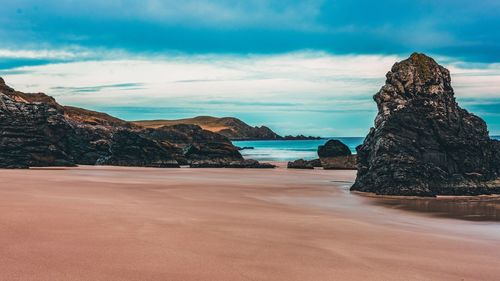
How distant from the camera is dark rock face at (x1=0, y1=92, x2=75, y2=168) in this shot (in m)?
38.6

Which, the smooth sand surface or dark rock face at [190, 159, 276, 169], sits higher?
dark rock face at [190, 159, 276, 169]

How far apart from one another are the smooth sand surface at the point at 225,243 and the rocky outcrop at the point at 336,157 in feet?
103

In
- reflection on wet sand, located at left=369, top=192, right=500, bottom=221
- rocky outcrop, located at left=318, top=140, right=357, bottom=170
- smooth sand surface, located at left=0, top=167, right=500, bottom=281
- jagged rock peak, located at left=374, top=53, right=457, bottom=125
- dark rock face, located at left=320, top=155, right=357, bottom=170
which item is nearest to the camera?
smooth sand surface, located at left=0, top=167, right=500, bottom=281

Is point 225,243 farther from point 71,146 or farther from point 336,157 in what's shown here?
point 71,146

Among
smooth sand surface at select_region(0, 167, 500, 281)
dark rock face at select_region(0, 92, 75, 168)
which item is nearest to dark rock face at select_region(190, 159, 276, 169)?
dark rock face at select_region(0, 92, 75, 168)

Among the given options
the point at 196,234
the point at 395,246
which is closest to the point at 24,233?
the point at 196,234

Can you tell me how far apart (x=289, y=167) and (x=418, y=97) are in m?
23.1

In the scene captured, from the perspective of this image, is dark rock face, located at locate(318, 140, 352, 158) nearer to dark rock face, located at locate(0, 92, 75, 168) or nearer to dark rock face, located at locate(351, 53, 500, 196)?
dark rock face, located at locate(351, 53, 500, 196)

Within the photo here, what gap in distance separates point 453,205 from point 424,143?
5.70 metres

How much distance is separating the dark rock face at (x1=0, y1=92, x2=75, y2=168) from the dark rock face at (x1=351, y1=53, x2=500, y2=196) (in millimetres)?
26614

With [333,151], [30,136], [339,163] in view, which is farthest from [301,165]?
[30,136]

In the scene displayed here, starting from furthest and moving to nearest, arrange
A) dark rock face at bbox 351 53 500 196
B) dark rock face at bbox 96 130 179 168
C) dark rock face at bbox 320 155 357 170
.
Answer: dark rock face at bbox 96 130 179 168
dark rock face at bbox 320 155 357 170
dark rock face at bbox 351 53 500 196

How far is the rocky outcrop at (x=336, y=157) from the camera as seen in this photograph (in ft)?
157

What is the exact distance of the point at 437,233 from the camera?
1309 cm
